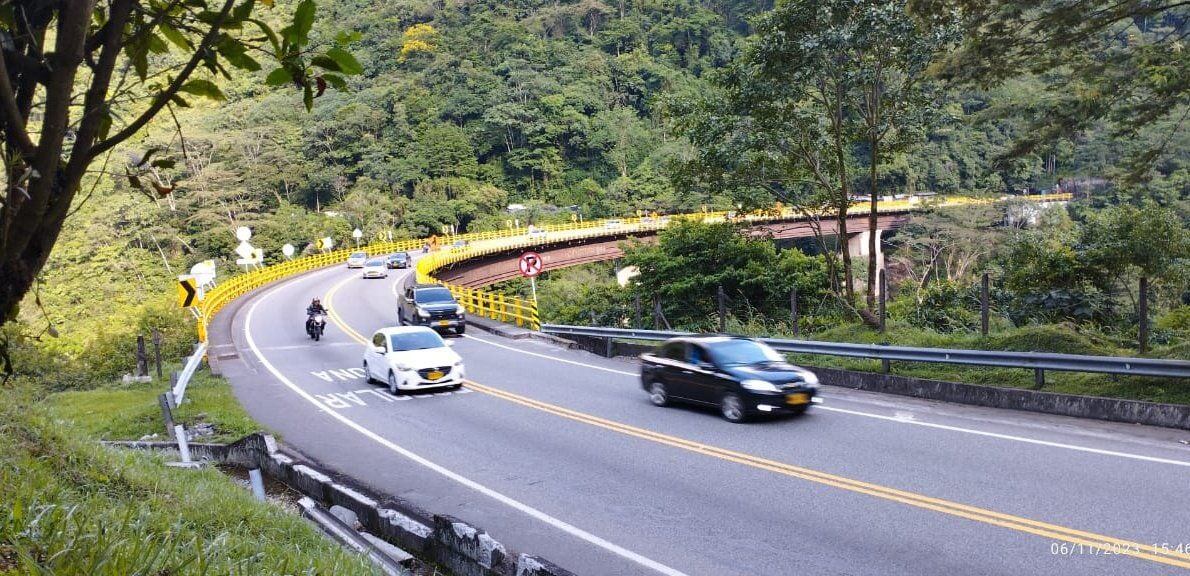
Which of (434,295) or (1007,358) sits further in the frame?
(434,295)

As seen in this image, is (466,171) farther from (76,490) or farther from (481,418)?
(76,490)

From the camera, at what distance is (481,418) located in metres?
13.8

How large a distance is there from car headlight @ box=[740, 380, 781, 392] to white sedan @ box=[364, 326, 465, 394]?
705 cm

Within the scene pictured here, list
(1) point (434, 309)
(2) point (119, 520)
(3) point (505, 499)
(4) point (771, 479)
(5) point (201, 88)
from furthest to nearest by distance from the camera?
(1) point (434, 309)
(4) point (771, 479)
(3) point (505, 499)
(2) point (119, 520)
(5) point (201, 88)

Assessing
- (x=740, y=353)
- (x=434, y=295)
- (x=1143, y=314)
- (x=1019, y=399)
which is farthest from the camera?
(x=434, y=295)

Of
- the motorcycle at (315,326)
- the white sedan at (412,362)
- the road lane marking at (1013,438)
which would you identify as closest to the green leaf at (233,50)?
the road lane marking at (1013,438)

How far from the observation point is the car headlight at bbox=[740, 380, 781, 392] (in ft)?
39.1

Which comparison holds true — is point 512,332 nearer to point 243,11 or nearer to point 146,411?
point 146,411

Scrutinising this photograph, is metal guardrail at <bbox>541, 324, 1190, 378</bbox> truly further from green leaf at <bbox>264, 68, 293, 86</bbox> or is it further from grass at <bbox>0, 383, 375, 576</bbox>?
green leaf at <bbox>264, 68, 293, 86</bbox>

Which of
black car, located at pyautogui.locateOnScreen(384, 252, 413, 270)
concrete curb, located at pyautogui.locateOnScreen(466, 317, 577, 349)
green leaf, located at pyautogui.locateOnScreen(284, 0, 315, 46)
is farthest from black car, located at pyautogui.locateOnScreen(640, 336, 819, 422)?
black car, located at pyautogui.locateOnScreen(384, 252, 413, 270)

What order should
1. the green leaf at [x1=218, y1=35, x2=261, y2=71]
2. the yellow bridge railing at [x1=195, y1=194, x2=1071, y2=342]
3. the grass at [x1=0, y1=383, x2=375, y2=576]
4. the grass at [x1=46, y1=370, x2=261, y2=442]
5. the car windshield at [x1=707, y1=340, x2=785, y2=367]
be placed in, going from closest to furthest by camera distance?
the green leaf at [x1=218, y1=35, x2=261, y2=71] → the grass at [x1=0, y1=383, x2=375, y2=576] → the car windshield at [x1=707, y1=340, x2=785, y2=367] → the grass at [x1=46, y1=370, x2=261, y2=442] → the yellow bridge railing at [x1=195, y1=194, x2=1071, y2=342]

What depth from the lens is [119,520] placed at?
4168 millimetres

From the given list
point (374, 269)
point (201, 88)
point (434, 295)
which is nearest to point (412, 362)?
point (434, 295)

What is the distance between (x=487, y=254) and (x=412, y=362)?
1242 inches
